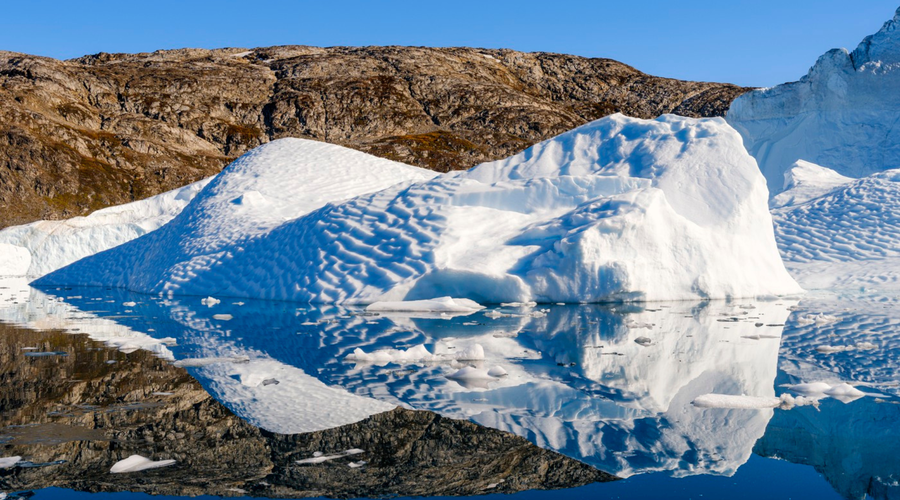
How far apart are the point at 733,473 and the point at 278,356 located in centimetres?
371

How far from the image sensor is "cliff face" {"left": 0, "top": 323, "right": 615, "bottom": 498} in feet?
9.05

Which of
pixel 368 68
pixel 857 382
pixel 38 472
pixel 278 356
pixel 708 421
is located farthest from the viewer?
pixel 368 68

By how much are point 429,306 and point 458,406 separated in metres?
4.93

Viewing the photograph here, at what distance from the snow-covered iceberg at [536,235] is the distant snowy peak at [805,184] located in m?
6.90

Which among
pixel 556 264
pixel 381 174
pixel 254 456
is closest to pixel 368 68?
pixel 381 174

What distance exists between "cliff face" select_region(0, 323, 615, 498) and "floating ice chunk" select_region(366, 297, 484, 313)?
4.59m

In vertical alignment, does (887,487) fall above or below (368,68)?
below

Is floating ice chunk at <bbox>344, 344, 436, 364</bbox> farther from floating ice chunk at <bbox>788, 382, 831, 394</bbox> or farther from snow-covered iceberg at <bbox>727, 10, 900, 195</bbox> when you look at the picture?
snow-covered iceberg at <bbox>727, 10, 900, 195</bbox>

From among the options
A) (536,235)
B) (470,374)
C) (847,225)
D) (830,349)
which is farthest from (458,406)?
(847,225)

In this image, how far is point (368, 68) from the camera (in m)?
99.6

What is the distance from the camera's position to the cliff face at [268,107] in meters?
65.2

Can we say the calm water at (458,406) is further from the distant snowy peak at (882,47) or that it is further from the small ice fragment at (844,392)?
the distant snowy peak at (882,47)

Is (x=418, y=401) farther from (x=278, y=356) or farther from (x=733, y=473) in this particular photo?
(x=278, y=356)

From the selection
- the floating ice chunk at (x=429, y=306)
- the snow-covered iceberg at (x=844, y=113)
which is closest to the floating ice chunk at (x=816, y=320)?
the floating ice chunk at (x=429, y=306)
